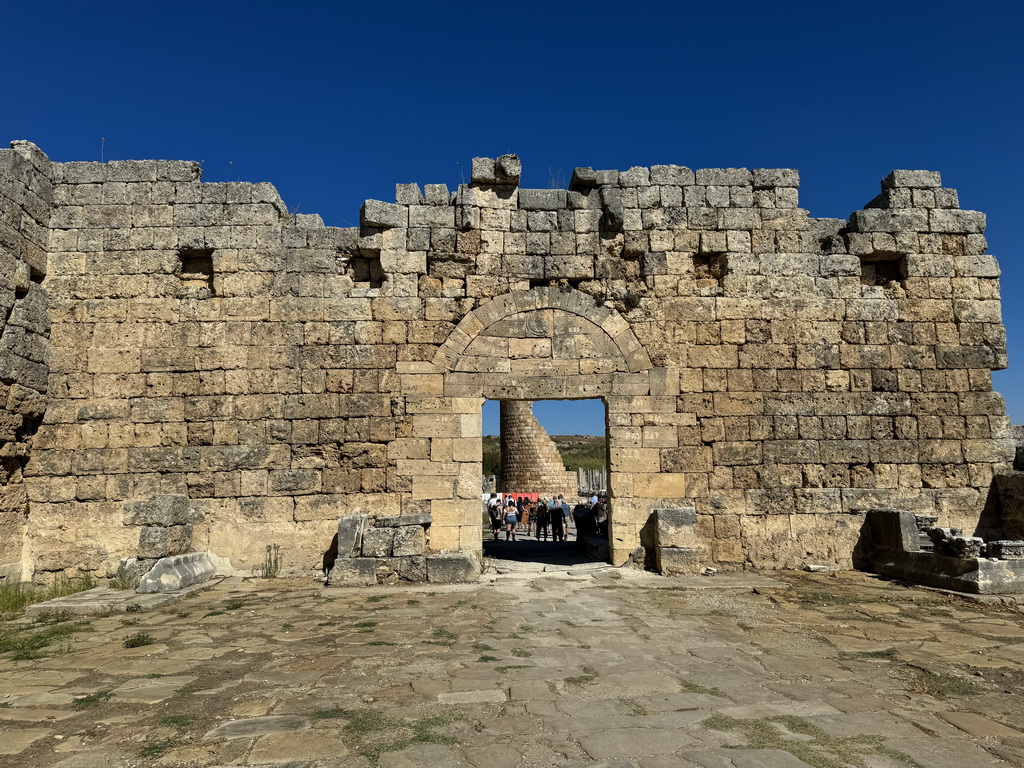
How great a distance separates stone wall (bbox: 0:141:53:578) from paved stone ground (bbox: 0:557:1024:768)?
2.42 meters

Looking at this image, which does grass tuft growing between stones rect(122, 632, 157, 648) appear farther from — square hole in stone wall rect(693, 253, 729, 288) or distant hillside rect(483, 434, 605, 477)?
distant hillside rect(483, 434, 605, 477)

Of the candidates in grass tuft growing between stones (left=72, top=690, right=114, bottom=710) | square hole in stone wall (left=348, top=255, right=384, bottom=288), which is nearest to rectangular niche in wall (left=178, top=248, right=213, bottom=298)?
square hole in stone wall (left=348, top=255, right=384, bottom=288)

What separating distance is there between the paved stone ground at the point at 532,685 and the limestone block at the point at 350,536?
93 centimetres

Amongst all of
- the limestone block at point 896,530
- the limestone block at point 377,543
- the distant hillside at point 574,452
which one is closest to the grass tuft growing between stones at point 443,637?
the limestone block at point 377,543

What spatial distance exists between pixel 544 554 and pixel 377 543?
11.8 feet

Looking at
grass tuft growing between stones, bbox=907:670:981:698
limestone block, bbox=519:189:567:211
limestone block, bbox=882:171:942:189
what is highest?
limestone block, bbox=882:171:942:189

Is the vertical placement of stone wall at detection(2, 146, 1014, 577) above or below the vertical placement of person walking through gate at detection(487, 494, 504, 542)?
above

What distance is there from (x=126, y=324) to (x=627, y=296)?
6137 mm

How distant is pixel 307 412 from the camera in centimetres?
807

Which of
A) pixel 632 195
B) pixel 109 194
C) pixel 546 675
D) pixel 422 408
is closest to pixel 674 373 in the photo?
pixel 632 195

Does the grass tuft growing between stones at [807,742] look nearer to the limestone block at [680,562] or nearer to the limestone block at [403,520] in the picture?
the limestone block at [680,562]

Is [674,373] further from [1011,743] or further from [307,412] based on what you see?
[1011,743]

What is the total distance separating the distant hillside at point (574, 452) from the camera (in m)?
33.0

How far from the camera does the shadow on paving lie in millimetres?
9167
